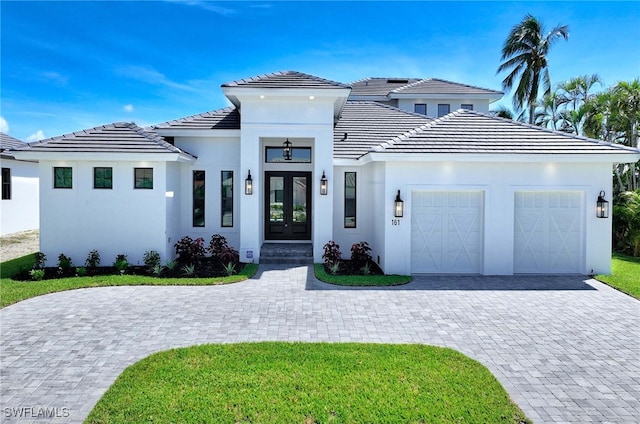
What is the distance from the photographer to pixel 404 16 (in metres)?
14.0

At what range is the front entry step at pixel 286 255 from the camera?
40.8 ft

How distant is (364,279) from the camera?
33.4 ft

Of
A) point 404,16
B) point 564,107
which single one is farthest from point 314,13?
point 564,107

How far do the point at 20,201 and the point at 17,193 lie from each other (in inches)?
18.5

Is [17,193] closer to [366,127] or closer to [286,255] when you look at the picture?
[286,255]

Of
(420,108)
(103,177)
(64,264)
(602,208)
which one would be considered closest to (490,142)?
(602,208)

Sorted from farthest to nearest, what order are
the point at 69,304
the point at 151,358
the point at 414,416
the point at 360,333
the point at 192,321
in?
the point at 69,304
the point at 192,321
the point at 360,333
the point at 151,358
the point at 414,416

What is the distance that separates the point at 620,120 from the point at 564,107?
24.9ft

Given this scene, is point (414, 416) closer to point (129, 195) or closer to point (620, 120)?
point (129, 195)

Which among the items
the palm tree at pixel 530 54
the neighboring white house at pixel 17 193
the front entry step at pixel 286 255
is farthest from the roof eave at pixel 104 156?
the palm tree at pixel 530 54

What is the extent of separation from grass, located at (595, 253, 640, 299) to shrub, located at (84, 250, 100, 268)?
14479mm

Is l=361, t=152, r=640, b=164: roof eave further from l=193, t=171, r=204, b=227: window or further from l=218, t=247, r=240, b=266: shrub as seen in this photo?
l=193, t=171, r=204, b=227: window

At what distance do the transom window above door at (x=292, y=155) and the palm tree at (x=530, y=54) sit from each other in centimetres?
2057

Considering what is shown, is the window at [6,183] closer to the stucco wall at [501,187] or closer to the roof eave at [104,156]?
the roof eave at [104,156]
